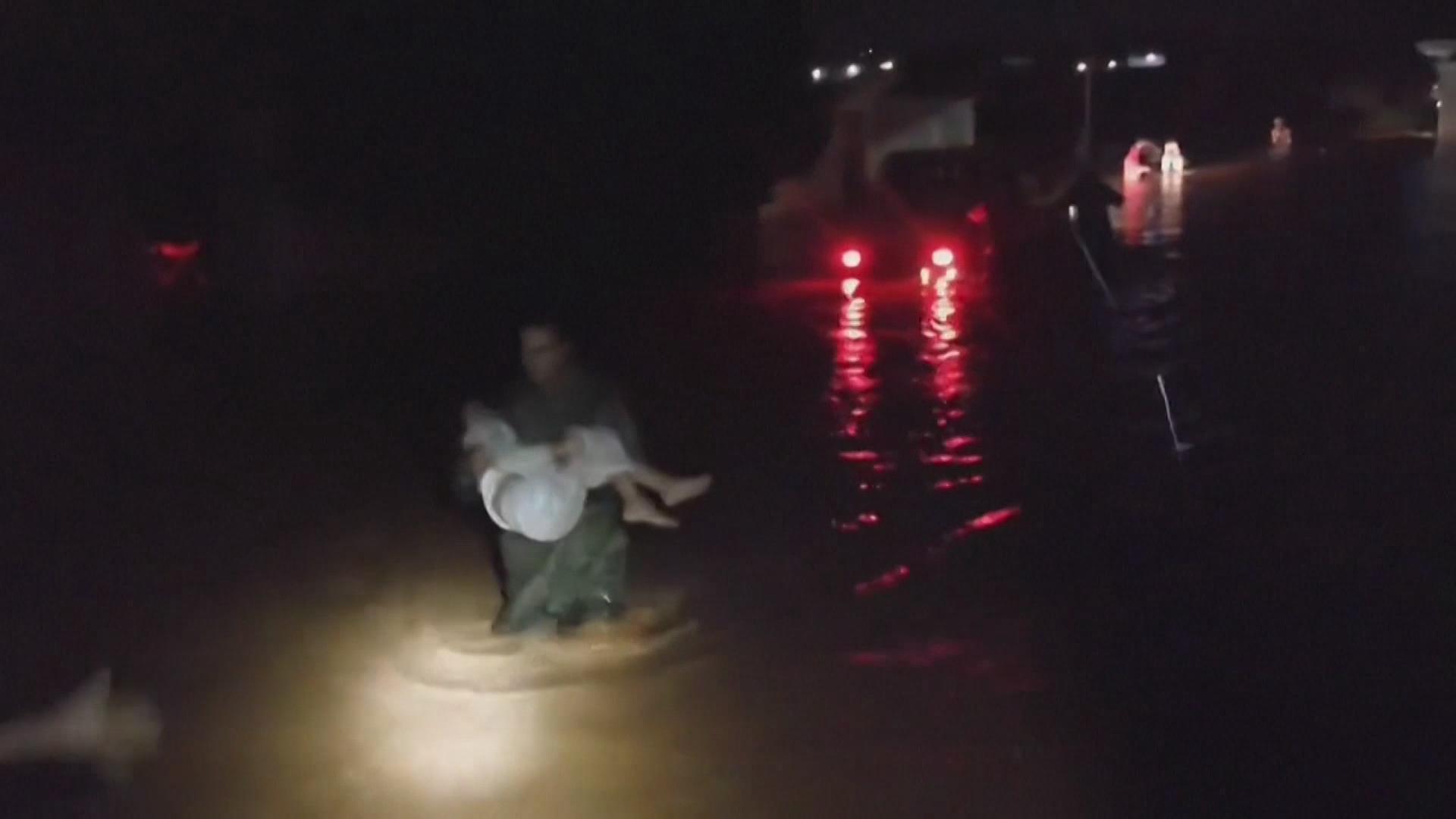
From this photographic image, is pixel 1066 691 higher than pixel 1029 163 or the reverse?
higher

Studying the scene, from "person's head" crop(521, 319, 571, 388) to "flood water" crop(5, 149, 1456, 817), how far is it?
43.2 inches

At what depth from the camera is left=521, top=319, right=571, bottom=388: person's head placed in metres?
7.63

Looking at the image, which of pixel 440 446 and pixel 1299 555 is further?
pixel 440 446

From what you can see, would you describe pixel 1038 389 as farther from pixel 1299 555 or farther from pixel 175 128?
pixel 175 128

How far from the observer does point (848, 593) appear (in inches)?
345

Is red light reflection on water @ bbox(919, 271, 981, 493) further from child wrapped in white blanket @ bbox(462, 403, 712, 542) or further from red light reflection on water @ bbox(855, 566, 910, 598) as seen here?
child wrapped in white blanket @ bbox(462, 403, 712, 542)

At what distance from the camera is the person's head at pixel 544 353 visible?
7629 millimetres

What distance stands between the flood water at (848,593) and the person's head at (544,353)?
43.2 inches

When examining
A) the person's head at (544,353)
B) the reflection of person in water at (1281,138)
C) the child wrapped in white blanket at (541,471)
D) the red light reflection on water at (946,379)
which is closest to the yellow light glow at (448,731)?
the child wrapped in white blanket at (541,471)

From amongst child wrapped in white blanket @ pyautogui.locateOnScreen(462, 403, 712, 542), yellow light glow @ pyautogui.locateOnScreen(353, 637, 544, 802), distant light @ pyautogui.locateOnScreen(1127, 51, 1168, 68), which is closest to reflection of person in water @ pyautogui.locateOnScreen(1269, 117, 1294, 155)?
distant light @ pyautogui.locateOnScreen(1127, 51, 1168, 68)

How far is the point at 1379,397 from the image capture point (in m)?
13.2

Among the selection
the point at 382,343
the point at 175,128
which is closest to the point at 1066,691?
the point at 382,343

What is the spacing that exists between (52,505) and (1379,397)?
841 cm

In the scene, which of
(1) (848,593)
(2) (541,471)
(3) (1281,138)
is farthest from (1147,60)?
(2) (541,471)
